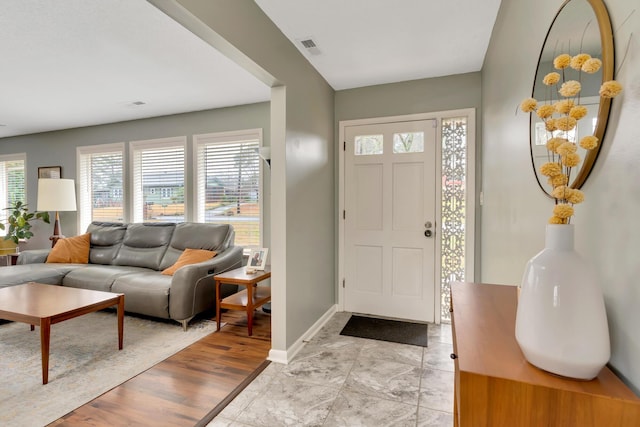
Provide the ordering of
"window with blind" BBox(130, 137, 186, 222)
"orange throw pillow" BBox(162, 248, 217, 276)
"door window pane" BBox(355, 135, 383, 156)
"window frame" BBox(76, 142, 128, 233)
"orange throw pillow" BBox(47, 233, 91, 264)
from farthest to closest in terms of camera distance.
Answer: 1. "window frame" BBox(76, 142, 128, 233)
2. "window with blind" BBox(130, 137, 186, 222)
3. "orange throw pillow" BBox(47, 233, 91, 264)
4. "orange throw pillow" BBox(162, 248, 217, 276)
5. "door window pane" BBox(355, 135, 383, 156)

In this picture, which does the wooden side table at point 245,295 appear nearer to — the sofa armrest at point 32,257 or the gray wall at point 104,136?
the gray wall at point 104,136

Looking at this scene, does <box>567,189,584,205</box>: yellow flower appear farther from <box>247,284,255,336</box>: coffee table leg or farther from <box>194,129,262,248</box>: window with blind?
<box>194,129,262,248</box>: window with blind

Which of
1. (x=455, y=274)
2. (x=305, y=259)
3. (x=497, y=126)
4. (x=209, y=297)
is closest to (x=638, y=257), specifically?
(x=497, y=126)

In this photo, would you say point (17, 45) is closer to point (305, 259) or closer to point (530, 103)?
point (305, 259)

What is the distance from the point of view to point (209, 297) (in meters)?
3.31

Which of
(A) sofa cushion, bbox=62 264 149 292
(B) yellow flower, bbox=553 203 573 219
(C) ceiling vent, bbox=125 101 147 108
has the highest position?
(C) ceiling vent, bbox=125 101 147 108

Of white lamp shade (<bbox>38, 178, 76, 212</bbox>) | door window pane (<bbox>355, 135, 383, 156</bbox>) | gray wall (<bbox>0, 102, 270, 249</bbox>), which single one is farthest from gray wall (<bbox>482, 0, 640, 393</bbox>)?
white lamp shade (<bbox>38, 178, 76, 212</bbox>)

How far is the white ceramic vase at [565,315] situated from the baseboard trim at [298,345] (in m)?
2.01

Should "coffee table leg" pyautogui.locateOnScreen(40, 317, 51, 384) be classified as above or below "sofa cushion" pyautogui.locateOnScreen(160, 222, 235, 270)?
below

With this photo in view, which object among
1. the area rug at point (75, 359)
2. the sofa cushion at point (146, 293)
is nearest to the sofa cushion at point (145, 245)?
the sofa cushion at point (146, 293)

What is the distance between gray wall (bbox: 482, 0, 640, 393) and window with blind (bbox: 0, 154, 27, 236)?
281 inches

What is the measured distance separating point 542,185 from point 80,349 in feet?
11.3

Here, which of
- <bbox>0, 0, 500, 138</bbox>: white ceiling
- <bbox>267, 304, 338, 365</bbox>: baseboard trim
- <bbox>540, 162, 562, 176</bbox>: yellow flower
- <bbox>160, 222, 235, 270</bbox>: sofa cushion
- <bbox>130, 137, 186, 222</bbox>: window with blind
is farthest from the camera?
<bbox>130, 137, 186, 222</bbox>: window with blind

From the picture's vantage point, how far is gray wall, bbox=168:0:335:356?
5.88ft
